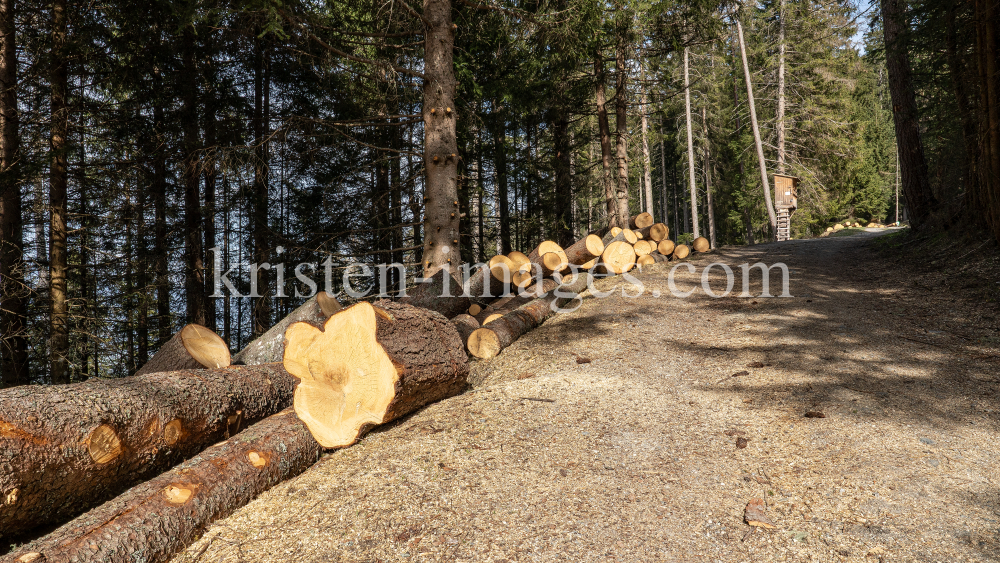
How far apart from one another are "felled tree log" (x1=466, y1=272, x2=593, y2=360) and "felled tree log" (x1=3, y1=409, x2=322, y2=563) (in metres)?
2.76

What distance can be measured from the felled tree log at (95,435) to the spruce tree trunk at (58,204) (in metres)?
5.22

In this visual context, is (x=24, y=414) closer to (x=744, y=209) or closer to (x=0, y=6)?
(x=0, y=6)

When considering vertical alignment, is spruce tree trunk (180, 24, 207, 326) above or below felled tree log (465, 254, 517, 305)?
above

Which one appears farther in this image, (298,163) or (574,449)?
(298,163)

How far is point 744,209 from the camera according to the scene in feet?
97.2

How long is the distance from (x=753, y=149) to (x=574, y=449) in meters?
25.8

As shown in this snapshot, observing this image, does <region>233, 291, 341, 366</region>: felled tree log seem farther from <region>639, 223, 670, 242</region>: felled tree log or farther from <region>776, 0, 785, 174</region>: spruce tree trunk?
<region>776, 0, 785, 174</region>: spruce tree trunk

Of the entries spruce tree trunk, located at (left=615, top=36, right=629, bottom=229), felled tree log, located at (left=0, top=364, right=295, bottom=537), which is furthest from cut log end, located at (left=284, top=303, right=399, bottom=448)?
spruce tree trunk, located at (left=615, top=36, right=629, bottom=229)

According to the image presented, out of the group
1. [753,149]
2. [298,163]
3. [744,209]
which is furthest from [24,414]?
[744,209]

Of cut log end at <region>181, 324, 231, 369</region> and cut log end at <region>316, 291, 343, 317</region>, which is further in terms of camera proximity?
cut log end at <region>316, 291, 343, 317</region>

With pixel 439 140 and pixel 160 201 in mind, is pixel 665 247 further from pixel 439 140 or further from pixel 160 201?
pixel 160 201

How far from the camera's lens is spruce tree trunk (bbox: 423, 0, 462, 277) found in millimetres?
6926

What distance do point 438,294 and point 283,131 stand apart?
10.2ft

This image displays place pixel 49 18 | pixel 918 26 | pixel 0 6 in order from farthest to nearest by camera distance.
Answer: pixel 918 26, pixel 49 18, pixel 0 6
